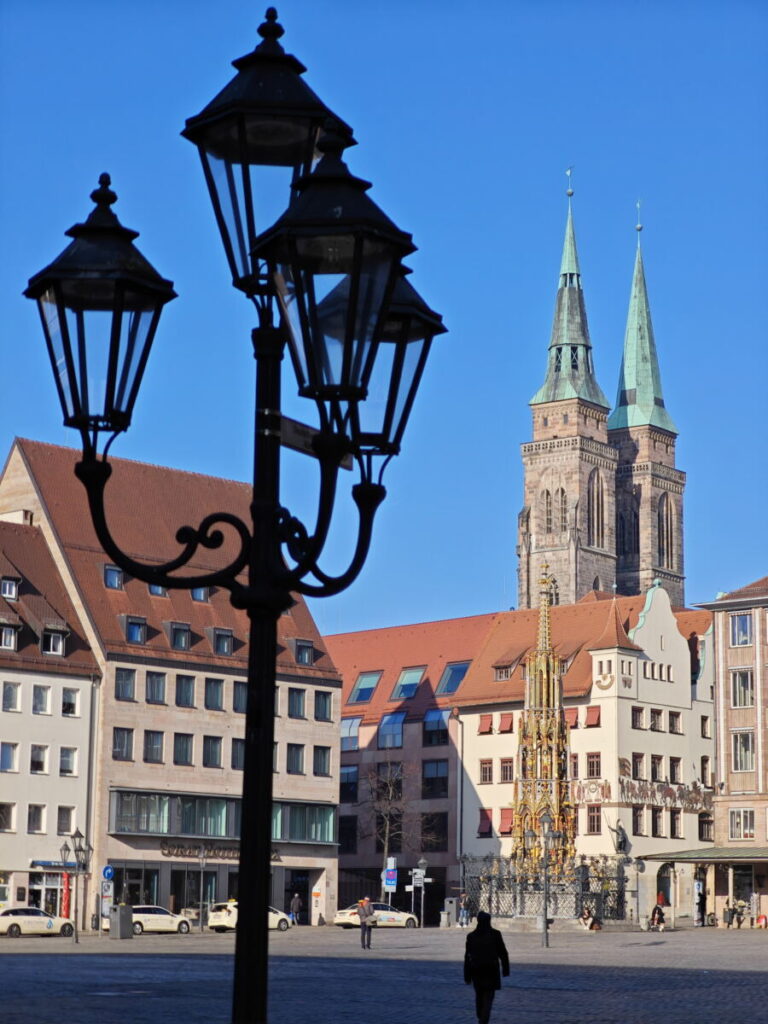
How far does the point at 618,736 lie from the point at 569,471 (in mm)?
76691

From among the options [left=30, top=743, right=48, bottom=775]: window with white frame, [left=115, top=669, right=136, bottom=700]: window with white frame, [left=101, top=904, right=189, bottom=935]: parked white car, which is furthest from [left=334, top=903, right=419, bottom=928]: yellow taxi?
[left=30, top=743, right=48, bottom=775]: window with white frame

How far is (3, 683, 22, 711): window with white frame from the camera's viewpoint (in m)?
69.6

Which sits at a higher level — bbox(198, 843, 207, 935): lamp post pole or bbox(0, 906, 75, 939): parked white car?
bbox(198, 843, 207, 935): lamp post pole

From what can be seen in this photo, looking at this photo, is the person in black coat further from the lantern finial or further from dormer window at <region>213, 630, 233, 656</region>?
dormer window at <region>213, 630, 233, 656</region>

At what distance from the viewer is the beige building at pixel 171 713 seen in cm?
7200

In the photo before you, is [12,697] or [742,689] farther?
[742,689]

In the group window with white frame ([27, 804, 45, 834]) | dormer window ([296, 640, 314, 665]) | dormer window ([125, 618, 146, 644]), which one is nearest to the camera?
window with white frame ([27, 804, 45, 834])

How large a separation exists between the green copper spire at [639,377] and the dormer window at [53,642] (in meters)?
97.7

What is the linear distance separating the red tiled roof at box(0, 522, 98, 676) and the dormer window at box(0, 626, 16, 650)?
197 mm

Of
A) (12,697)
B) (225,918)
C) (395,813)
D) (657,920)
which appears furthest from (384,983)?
(395,813)

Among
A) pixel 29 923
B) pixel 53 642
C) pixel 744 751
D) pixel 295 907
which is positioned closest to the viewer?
pixel 29 923

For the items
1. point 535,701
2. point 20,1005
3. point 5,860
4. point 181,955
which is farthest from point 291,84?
point 5,860

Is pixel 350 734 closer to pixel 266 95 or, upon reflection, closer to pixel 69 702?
pixel 69 702

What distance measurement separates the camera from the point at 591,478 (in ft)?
513
